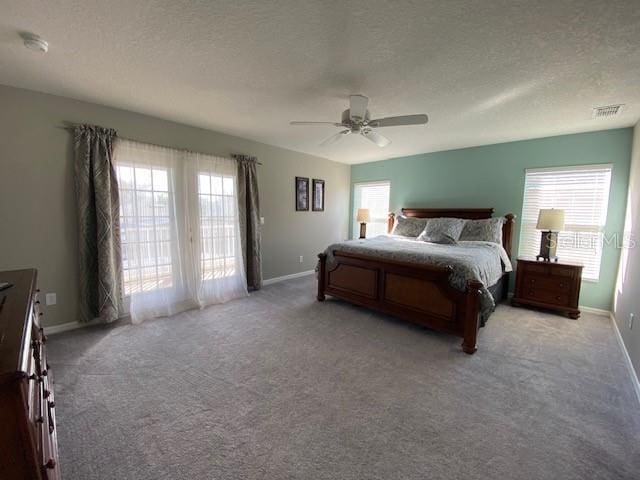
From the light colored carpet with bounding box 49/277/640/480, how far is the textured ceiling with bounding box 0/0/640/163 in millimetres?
2409

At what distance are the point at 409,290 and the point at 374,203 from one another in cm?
324

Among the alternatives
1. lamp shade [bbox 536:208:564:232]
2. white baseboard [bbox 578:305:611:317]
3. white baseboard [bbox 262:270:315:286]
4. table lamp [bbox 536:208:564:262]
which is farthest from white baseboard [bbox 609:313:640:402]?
white baseboard [bbox 262:270:315:286]

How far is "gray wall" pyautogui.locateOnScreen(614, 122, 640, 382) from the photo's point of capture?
230 centimetres

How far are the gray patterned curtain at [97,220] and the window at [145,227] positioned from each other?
0.11m

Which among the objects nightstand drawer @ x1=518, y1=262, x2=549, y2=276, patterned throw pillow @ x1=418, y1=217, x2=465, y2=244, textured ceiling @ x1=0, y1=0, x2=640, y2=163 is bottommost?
nightstand drawer @ x1=518, y1=262, x2=549, y2=276

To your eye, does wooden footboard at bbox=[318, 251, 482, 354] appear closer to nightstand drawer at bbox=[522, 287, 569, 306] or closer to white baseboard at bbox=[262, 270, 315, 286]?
white baseboard at bbox=[262, 270, 315, 286]

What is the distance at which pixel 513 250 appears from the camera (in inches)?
163

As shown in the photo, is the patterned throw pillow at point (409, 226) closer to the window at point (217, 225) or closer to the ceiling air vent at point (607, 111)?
the ceiling air vent at point (607, 111)

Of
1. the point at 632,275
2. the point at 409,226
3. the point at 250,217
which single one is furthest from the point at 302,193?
the point at 632,275

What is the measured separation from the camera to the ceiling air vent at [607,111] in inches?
107

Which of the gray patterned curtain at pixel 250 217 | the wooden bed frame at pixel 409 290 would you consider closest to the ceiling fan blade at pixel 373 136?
the wooden bed frame at pixel 409 290

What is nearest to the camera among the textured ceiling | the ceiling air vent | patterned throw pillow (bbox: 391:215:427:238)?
the textured ceiling

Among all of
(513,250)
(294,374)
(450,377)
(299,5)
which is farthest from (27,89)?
(513,250)

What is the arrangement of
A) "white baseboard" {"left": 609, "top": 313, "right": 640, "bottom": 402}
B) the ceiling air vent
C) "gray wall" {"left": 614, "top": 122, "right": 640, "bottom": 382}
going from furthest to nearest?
the ceiling air vent
"gray wall" {"left": 614, "top": 122, "right": 640, "bottom": 382}
"white baseboard" {"left": 609, "top": 313, "right": 640, "bottom": 402}
